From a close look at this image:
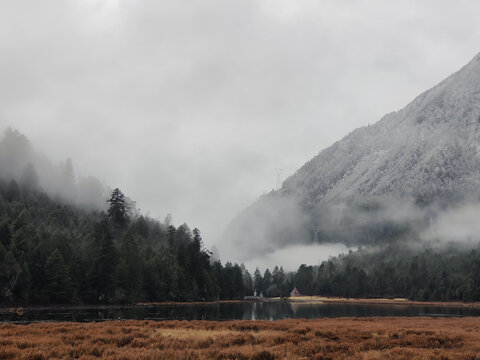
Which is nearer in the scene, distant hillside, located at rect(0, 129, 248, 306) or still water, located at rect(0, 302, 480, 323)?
still water, located at rect(0, 302, 480, 323)

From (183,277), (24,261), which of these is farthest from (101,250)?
(183,277)

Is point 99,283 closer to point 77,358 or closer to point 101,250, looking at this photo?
point 101,250

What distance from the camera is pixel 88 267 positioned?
100m

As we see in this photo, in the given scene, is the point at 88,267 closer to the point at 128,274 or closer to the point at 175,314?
the point at 128,274

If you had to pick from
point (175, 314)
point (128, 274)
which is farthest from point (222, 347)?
point (128, 274)

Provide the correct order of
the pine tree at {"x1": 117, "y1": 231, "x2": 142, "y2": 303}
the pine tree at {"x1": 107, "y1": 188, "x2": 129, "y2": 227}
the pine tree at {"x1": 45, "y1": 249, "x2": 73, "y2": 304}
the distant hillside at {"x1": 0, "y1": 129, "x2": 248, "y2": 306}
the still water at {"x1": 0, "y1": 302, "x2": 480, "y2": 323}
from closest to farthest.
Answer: the still water at {"x1": 0, "y1": 302, "x2": 480, "y2": 323}, the distant hillside at {"x1": 0, "y1": 129, "x2": 248, "y2": 306}, the pine tree at {"x1": 45, "y1": 249, "x2": 73, "y2": 304}, the pine tree at {"x1": 117, "y1": 231, "x2": 142, "y2": 303}, the pine tree at {"x1": 107, "y1": 188, "x2": 129, "y2": 227}

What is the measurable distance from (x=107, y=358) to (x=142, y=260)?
112296 mm

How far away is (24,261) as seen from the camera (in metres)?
85.9

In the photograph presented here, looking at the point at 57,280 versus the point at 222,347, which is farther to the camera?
the point at 57,280

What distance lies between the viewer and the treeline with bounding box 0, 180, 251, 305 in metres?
85.7

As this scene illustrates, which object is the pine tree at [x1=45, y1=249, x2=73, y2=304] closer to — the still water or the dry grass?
the still water

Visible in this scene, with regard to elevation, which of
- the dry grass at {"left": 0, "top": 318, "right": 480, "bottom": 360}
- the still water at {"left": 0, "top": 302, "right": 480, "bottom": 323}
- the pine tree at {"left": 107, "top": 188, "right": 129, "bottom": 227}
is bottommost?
the still water at {"left": 0, "top": 302, "right": 480, "bottom": 323}

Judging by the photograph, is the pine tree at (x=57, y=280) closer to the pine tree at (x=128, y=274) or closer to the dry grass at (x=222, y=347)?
the pine tree at (x=128, y=274)

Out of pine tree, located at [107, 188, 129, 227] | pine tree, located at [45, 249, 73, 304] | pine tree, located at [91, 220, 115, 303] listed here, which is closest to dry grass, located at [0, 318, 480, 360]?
pine tree, located at [45, 249, 73, 304]
